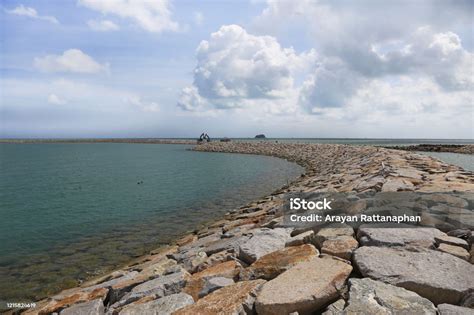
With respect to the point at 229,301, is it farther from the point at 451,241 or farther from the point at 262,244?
the point at 451,241

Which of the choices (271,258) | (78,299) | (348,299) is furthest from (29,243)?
(348,299)

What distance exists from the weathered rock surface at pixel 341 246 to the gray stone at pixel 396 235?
0.19m

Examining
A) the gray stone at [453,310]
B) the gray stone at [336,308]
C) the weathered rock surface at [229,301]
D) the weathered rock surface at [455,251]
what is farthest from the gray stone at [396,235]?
the weathered rock surface at [229,301]

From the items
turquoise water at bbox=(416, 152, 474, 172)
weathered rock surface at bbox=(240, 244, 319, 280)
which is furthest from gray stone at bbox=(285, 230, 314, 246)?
turquoise water at bbox=(416, 152, 474, 172)

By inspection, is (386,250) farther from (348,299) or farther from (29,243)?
(29,243)

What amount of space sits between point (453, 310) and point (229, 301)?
215cm

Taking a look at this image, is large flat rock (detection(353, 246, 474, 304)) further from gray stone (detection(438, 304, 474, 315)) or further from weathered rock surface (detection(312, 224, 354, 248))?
weathered rock surface (detection(312, 224, 354, 248))

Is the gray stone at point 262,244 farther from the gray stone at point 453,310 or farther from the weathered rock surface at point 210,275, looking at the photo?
the gray stone at point 453,310

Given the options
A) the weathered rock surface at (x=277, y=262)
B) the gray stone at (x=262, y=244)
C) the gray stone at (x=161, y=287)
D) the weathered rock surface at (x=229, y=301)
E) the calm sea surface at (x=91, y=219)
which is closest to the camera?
the weathered rock surface at (x=229, y=301)

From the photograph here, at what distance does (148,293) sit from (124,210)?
951cm

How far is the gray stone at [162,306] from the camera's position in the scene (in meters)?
3.69

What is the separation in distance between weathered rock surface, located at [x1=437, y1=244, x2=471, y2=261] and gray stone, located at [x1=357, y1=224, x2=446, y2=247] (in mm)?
126

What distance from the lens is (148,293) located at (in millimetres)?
4312

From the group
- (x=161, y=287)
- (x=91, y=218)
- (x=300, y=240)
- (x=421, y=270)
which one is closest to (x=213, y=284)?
(x=161, y=287)
